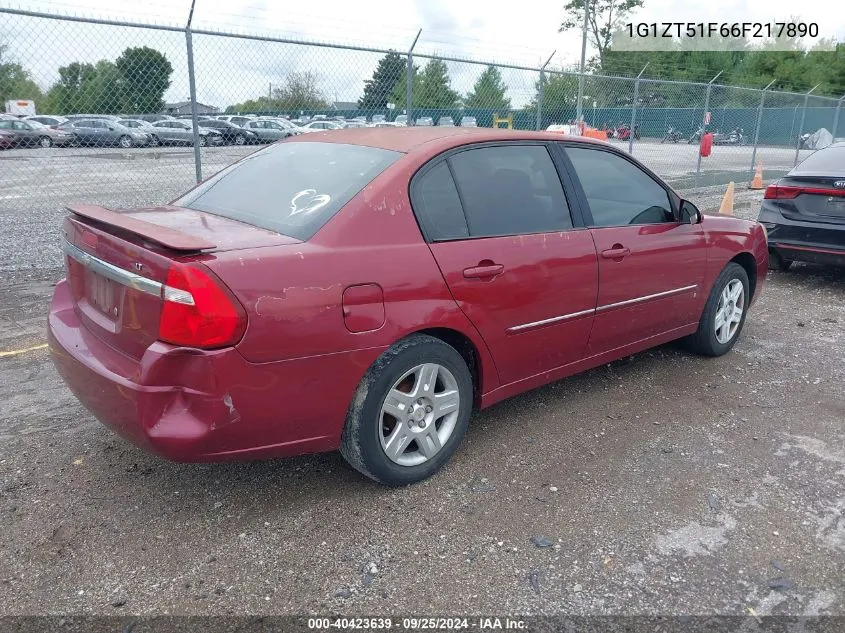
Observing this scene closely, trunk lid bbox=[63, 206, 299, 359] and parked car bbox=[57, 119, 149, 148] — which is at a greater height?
parked car bbox=[57, 119, 149, 148]

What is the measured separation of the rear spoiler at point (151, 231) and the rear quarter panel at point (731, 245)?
3.37 meters

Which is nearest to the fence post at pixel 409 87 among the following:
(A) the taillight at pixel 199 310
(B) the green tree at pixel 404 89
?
(B) the green tree at pixel 404 89

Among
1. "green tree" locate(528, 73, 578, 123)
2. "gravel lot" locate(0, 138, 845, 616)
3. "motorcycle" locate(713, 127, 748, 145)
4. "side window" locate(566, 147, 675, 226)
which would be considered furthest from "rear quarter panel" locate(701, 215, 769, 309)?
"motorcycle" locate(713, 127, 748, 145)

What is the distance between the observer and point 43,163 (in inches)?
302

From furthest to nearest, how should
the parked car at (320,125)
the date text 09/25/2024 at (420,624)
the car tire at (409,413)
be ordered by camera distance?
the parked car at (320,125) < the car tire at (409,413) < the date text 09/25/2024 at (420,624)

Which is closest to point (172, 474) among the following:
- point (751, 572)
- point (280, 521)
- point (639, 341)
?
point (280, 521)

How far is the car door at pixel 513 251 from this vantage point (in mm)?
3107

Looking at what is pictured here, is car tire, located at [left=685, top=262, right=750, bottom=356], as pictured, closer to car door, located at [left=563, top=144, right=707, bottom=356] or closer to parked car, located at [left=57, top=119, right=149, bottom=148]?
car door, located at [left=563, top=144, right=707, bottom=356]

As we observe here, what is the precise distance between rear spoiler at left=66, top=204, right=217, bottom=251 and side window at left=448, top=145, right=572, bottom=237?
1291mm

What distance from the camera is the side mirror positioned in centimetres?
433

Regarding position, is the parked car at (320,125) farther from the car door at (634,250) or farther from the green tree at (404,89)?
the car door at (634,250)

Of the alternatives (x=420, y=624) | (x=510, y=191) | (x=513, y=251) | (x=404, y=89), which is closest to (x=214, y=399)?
(x=420, y=624)

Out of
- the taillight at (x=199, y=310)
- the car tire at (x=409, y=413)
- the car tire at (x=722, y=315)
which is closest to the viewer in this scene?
the taillight at (x=199, y=310)

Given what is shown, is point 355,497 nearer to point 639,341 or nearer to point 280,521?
point 280,521
